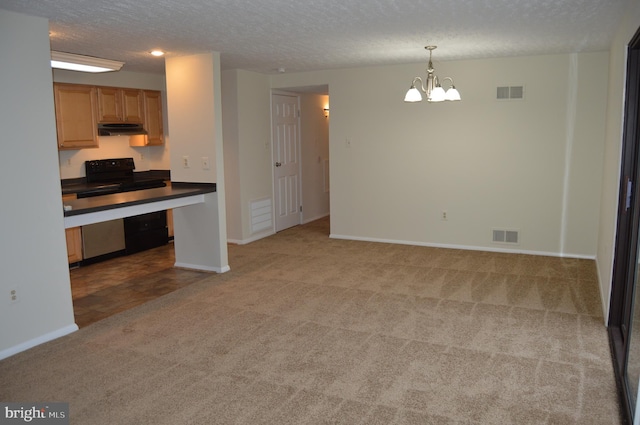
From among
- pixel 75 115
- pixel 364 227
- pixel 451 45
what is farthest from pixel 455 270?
pixel 75 115

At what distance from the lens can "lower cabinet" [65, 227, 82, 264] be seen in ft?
18.4

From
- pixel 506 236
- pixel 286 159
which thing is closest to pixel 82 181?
pixel 286 159

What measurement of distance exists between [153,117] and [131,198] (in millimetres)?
2823

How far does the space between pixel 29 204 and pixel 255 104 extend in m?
3.89

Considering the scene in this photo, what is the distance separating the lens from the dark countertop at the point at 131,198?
158 inches

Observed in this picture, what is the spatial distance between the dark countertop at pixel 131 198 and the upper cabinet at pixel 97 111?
142 cm

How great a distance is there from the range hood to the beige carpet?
8.28 ft

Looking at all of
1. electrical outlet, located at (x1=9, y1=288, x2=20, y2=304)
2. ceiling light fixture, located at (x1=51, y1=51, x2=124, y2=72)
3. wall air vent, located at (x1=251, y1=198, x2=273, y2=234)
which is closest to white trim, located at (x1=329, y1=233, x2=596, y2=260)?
wall air vent, located at (x1=251, y1=198, x2=273, y2=234)

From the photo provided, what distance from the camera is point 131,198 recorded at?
452cm

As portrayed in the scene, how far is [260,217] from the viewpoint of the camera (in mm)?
7152

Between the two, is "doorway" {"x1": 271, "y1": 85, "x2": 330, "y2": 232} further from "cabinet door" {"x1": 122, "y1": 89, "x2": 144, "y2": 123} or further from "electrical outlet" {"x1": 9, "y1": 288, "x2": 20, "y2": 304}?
"electrical outlet" {"x1": 9, "y1": 288, "x2": 20, "y2": 304}

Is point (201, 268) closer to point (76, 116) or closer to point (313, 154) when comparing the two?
point (76, 116)

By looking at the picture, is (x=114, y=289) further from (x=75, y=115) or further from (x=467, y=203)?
(x=467, y=203)

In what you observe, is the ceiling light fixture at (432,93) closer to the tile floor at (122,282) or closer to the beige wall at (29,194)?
the tile floor at (122,282)
